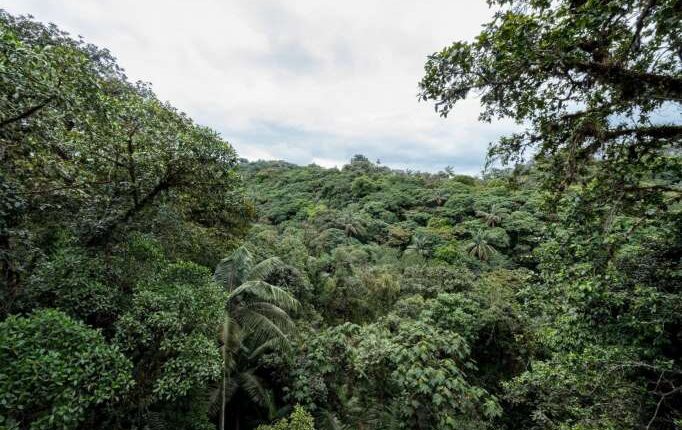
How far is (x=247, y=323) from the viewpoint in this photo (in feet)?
27.1

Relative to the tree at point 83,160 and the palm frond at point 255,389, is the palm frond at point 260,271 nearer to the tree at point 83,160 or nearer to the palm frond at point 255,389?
the palm frond at point 255,389

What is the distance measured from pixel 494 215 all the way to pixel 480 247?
574cm

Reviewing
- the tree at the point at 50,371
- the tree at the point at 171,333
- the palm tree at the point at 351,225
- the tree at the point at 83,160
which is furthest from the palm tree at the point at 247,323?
the palm tree at the point at 351,225

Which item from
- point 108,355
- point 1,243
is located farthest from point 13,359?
point 1,243

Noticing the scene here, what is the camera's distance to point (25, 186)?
4480mm

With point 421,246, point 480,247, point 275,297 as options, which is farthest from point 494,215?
point 275,297

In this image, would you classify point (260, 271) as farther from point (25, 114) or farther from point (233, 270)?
point (25, 114)

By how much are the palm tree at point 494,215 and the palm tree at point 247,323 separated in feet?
84.8

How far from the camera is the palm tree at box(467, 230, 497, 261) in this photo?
84.0 ft

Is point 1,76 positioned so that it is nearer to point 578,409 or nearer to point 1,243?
point 1,243

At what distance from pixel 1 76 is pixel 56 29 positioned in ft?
41.0

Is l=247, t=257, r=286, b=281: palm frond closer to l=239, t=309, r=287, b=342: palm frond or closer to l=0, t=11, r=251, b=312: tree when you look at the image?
l=239, t=309, r=287, b=342: palm frond

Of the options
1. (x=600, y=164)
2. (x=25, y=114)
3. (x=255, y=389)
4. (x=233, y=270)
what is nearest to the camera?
(x=25, y=114)

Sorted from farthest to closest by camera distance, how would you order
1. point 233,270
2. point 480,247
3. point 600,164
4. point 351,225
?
1. point 351,225
2. point 480,247
3. point 233,270
4. point 600,164
